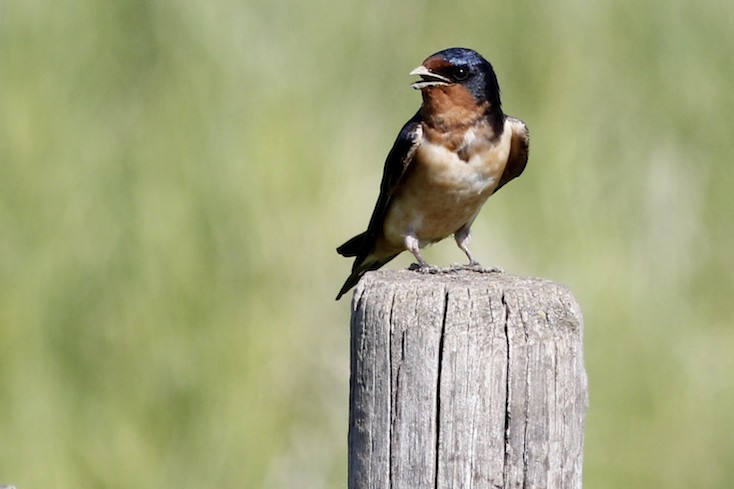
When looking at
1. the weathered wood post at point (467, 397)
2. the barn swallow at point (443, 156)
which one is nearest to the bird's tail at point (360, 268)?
the barn swallow at point (443, 156)

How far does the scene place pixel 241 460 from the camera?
182 inches

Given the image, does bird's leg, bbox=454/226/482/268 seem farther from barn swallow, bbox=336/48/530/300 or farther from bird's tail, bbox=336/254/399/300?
bird's tail, bbox=336/254/399/300

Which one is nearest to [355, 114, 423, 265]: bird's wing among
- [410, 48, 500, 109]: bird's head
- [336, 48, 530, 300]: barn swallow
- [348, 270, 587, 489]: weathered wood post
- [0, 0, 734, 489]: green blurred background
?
[336, 48, 530, 300]: barn swallow

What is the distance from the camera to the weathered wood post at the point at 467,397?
2373 mm

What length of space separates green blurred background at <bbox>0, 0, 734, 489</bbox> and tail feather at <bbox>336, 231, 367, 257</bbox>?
0.67 ft

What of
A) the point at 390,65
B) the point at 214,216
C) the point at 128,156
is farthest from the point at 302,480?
the point at 390,65

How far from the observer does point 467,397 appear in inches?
93.3

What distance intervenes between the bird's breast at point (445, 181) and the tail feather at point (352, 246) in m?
0.11

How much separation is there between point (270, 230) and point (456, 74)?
957 millimetres

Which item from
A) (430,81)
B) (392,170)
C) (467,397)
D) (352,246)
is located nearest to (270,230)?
(352,246)

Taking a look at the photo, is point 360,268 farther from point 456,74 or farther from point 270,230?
point 456,74

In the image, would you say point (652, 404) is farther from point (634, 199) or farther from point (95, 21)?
point (95, 21)

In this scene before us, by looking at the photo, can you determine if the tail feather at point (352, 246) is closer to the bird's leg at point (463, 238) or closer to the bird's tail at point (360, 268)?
the bird's tail at point (360, 268)

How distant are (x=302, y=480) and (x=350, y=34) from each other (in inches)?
71.3
